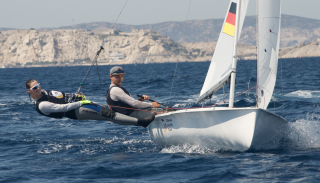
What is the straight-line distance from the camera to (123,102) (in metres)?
6.74

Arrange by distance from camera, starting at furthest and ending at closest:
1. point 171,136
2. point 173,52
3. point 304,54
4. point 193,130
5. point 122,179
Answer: point 173,52
point 304,54
point 171,136
point 193,130
point 122,179

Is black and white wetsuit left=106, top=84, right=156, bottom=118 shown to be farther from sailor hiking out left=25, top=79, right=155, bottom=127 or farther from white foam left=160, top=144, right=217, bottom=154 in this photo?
white foam left=160, top=144, right=217, bottom=154

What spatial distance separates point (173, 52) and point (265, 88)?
166771 mm

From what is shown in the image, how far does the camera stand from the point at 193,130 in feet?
20.6

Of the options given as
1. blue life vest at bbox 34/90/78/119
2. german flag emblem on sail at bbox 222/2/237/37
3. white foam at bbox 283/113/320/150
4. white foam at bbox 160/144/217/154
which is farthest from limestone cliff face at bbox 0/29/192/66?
white foam at bbox 283/113/320/150

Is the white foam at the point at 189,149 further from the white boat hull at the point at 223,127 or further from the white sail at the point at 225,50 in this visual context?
the white sail at the point at 225,50

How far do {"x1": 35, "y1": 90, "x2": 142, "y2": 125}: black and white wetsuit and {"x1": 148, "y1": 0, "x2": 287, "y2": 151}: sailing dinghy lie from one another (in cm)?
84

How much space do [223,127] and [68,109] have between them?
2.85 m

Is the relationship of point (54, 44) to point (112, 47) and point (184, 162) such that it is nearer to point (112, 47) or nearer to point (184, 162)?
point (112, 47)

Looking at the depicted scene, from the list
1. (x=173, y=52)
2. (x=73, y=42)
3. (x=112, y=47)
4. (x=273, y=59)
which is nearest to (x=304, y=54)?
(x=173, y=52)

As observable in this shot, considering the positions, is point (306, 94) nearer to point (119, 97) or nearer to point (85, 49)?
point (119, 97)

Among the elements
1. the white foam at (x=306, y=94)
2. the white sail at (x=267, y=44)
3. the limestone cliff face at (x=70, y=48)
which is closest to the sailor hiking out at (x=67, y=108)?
the white sail at (x=267, y=44)

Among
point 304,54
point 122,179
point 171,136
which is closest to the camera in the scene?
point 122,179

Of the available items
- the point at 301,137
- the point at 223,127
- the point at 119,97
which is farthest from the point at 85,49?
the point at 223,127
